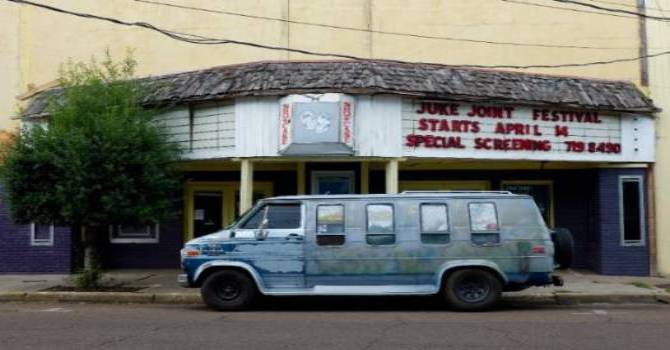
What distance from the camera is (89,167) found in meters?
12.9

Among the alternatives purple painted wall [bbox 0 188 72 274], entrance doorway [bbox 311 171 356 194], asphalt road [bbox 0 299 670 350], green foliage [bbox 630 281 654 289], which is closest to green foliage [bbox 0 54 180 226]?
asphalt road [bbox 0 299 670 350]

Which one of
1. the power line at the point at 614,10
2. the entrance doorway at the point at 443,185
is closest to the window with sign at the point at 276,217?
the entrance doorway at the point at 443,185

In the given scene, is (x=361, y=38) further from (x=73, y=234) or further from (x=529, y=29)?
(x=73, y=234)

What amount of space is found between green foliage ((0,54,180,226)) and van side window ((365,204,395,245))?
428 centimetres

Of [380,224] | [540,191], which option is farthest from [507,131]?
[380,224]

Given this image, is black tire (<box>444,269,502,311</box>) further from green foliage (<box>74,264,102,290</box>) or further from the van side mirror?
green foliage (<box>74,264,102,290</box>)

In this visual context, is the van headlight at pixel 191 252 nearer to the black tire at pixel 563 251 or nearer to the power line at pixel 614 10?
the black tire at pixel 563 251

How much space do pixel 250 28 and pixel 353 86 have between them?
454 cm

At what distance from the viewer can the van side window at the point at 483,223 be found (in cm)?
1132

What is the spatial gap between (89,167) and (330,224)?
4.62m

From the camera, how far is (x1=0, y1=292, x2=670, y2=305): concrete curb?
12664 millimetres

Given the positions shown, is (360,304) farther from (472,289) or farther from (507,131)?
(507,131)

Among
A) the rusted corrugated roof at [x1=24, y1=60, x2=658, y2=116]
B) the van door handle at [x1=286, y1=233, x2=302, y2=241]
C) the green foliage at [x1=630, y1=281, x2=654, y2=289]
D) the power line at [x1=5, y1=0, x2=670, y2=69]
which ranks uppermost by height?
the power line at [x1=5, y1=0, x2=670, y2=69]

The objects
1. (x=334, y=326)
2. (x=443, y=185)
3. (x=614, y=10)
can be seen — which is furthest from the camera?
(x=443, y=185)
